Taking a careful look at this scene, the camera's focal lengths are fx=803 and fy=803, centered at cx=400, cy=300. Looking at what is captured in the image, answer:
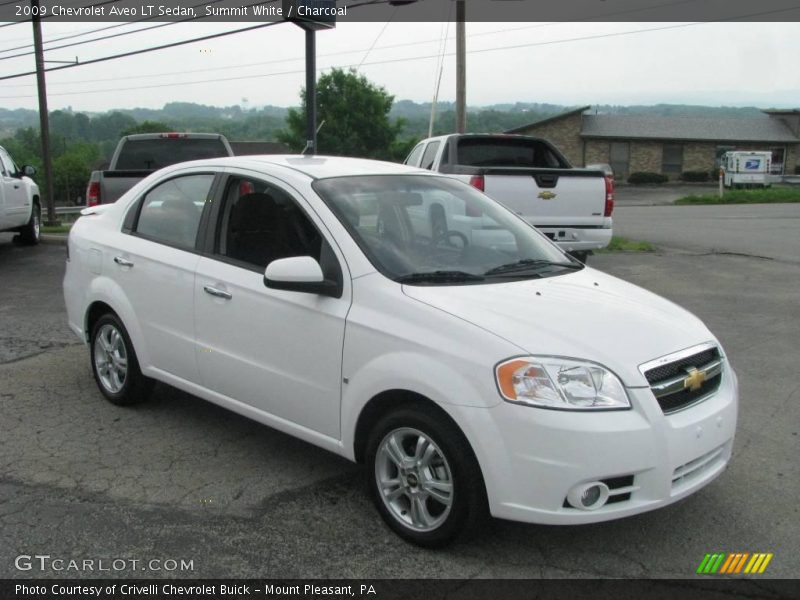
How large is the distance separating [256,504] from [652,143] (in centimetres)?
5647

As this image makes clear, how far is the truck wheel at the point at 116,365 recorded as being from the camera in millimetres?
5352

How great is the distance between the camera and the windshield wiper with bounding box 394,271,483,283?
3900 mm

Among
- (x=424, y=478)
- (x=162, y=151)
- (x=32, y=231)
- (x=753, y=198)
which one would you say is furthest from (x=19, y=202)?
(x=753, y=198)

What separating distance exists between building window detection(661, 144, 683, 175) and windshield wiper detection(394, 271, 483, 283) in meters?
56.2

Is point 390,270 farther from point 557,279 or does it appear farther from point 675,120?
point 675,120

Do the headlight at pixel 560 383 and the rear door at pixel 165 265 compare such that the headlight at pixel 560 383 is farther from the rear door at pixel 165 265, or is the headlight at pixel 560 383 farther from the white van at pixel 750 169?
the white van at pixel 750 169

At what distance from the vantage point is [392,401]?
3.69 meters

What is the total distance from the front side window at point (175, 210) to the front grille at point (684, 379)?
112 inches

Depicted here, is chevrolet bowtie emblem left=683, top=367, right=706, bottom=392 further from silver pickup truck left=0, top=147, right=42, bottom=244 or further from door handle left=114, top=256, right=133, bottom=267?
silver pickup truck left=0, top=147, right=42, bottom=244

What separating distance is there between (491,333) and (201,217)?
2.27 m

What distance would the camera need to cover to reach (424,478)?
355 cm

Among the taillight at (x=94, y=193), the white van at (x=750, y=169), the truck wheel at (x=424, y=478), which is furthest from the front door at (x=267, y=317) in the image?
the white van at (x=750, y=169)

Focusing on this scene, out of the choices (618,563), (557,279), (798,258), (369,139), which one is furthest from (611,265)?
(369,139)

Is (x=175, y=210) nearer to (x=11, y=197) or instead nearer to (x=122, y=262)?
(x=122, y=262)
